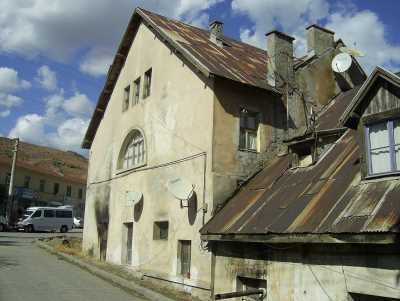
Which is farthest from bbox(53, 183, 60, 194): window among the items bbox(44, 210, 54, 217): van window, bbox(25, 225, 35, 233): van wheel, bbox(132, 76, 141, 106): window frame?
bbox(132, 76, 141, 106): window frame

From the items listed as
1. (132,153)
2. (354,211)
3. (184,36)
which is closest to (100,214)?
(132,153)

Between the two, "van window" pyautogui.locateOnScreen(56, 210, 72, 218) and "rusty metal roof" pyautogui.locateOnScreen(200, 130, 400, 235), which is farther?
"van window" pyautogui.locateOnScreen(56, 210, 72, 218)

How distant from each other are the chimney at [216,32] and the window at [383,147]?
10547 mm

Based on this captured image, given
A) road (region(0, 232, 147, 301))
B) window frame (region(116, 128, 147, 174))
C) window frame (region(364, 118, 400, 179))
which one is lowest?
road (region(0, 232, 147, 301))

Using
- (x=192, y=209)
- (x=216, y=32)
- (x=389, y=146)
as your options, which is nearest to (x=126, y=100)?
(x=216, y=32)

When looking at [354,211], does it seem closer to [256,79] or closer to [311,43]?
[256,79]

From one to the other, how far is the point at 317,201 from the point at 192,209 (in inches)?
203

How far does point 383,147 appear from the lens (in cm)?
999

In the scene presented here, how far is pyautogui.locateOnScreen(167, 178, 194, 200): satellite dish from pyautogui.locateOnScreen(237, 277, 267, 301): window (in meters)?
3.20

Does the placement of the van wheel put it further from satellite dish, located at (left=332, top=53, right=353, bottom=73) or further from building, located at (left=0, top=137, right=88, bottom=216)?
satellite dish, located at (left=332, top=53, right=353, bottom=73)

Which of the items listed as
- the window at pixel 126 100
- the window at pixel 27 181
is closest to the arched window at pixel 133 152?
the window at pixel 126 100

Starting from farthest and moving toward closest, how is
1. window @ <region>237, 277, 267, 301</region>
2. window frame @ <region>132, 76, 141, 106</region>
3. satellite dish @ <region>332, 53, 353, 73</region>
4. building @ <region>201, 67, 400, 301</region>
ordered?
window frame @ <region>132, 76, 141, 106</region> → satellite dish @ <region>332, 53, 353, 73</region> → window @ <region>237, 277, 267, 301</region> → building @ <region>201, 67, 400, 301</region>

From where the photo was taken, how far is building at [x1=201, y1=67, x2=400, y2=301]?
9.00 metres

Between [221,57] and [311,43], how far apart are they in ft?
12.4
